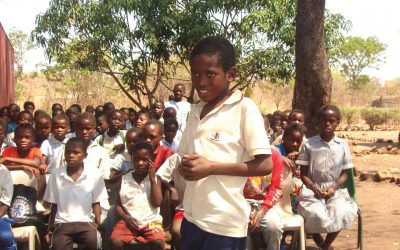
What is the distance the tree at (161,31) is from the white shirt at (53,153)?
18.1ft

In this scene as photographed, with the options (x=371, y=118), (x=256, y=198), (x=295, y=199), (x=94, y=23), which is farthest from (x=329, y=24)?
(x=371, y=118)

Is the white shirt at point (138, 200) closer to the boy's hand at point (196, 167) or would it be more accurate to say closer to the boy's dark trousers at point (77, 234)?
the boy's dark trousers at point (77, 234)

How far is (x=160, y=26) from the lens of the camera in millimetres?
10094

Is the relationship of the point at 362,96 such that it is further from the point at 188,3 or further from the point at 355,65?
the point at 188,3

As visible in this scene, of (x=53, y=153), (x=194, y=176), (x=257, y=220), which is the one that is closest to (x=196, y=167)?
(x=194, y=176)

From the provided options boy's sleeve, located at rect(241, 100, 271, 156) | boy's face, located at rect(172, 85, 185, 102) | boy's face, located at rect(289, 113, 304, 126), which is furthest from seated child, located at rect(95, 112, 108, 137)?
boy's sleeve, located at rect(241, 100, 271, 156)

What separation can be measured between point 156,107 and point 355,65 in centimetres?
3801

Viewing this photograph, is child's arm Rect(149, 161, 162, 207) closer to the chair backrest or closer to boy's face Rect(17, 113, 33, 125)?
the chair backrest

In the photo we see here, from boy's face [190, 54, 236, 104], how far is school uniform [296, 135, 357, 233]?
95.3 inches

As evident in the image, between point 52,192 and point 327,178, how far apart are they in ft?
7.55

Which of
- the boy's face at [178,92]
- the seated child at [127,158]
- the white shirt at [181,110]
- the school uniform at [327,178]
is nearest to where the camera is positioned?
the school uniform at [327,178]

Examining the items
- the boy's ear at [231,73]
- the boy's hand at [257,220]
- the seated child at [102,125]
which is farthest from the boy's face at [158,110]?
the boy's ear at [231,73]

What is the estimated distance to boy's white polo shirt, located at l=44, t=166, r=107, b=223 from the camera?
12.5 feet

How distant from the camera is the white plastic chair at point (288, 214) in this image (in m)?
3.87
